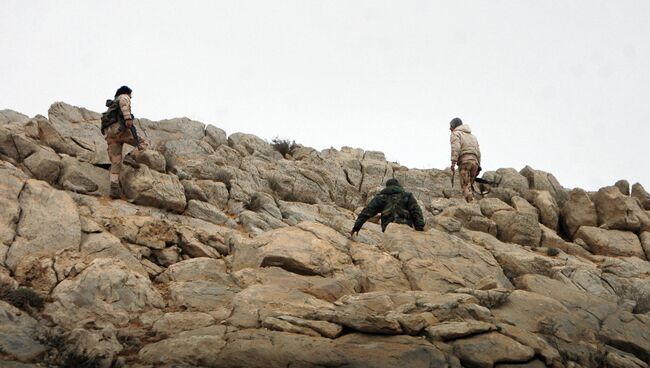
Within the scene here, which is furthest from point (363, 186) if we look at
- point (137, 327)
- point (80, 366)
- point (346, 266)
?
point (80, 366)

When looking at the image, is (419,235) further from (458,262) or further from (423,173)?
(423,173)

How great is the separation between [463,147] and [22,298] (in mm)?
14634

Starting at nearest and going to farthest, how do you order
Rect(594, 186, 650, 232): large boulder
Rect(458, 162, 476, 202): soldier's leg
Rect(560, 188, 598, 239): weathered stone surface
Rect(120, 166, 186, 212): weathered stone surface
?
Rect(120, 166, 186, 212): weathered stone surface < Rect(458, 162, 476, 202): soldier's leg < Rect(594, 186, 650, 232): large boulder < Rect(560, 188, 598, 239): weathered stone surface

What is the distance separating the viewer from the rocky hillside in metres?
7.94

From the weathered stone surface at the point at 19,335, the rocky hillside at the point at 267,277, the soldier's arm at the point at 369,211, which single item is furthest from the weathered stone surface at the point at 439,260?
the weathered stone surface at the point at 19,335

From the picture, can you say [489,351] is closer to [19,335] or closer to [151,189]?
[19,335]

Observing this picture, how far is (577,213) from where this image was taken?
21.7 metres

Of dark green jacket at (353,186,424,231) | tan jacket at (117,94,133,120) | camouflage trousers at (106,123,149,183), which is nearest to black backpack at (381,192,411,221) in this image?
dark green jacket at (353,186,424,231)

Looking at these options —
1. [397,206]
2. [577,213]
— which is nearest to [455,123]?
[397,206]

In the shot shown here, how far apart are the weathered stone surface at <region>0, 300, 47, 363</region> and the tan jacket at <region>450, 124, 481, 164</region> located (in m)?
14.3

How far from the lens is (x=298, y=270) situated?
11.8m

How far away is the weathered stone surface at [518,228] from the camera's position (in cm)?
1919

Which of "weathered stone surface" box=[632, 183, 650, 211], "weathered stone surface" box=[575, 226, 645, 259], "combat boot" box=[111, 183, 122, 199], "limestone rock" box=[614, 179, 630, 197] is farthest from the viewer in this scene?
"limestone rock" box=[614, 179, 630, 197]

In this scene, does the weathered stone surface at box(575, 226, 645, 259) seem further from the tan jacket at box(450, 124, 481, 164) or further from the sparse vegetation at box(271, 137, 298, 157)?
the sparse vegetation at box(271, 137, 298, 157)
